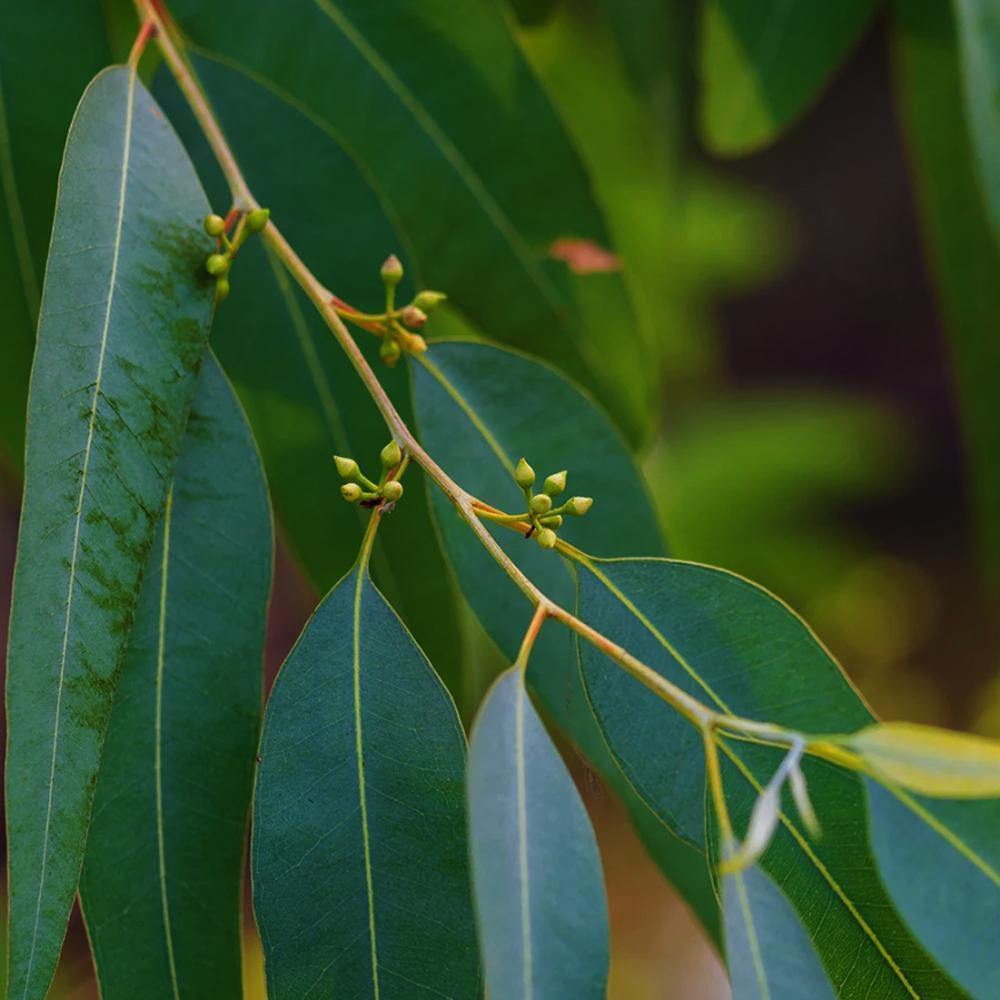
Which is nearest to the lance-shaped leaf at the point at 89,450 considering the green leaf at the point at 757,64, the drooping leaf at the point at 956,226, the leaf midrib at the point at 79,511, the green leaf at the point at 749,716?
the leaf midrib at the point at 79,511

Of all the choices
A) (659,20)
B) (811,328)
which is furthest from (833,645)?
(659,20)

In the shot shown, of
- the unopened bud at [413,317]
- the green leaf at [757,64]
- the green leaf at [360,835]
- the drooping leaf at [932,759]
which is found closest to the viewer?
the drooping leaf at [932,759]

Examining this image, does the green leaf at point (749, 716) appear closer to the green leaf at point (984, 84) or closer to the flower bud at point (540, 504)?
the flower bud at point (540, 504)

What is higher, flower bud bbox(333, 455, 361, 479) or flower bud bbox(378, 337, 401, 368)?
flower bud bbox(378, 337, 401, 368)

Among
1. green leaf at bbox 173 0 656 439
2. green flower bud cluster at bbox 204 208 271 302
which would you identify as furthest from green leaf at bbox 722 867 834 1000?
green leaf at bbox 173 0 656 439

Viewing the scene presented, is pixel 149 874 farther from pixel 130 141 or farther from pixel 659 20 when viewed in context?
pixel 659 20

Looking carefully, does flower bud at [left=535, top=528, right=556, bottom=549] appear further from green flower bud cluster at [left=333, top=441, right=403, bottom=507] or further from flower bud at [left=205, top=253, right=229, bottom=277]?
flower bud at [left=205, top=253, right=229, bottom=277]

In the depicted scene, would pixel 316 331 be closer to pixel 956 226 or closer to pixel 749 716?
pixel 749 716
